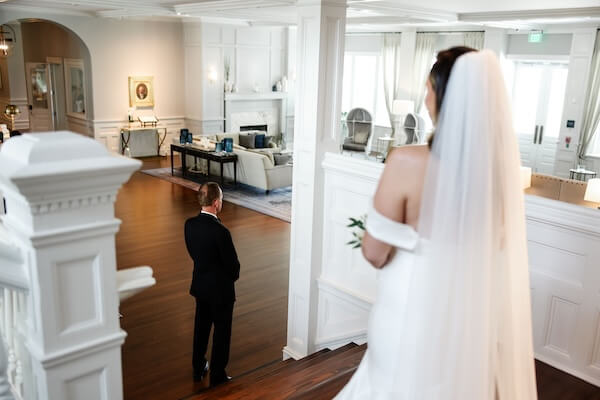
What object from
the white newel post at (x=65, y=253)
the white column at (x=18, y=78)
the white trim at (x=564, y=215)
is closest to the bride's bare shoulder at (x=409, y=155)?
the white newel post at (x=65, y=253)

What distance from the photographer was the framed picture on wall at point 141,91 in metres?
14.2

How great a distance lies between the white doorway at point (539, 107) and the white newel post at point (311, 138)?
8824mm

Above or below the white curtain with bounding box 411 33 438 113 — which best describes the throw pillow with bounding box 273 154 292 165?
below

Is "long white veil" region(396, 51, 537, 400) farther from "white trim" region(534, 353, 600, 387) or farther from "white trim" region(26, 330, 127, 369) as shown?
"white trim" region(534, 353, 600, 387)

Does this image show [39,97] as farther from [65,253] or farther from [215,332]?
[65,253]

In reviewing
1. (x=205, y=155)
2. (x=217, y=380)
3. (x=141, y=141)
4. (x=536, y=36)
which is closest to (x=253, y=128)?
(x=141, y=141)

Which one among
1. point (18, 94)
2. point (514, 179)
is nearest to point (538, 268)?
point (514, 179)

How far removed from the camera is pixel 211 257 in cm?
415

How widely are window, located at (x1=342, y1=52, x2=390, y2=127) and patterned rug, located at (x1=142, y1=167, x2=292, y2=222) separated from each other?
17.0 feet

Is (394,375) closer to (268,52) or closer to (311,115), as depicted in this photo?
(311,115)

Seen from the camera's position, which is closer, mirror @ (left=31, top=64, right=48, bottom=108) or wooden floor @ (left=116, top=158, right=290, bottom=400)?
wooden floor @ (left=116, top=158, right=290, bottom=400)

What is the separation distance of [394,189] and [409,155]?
5.3 inches

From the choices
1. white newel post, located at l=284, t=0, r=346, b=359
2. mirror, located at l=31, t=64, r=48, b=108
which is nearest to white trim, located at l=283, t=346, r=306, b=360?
white newel post, located at l=284, t=0, r=346, b=359

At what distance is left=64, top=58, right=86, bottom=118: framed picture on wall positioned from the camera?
47.0ft
